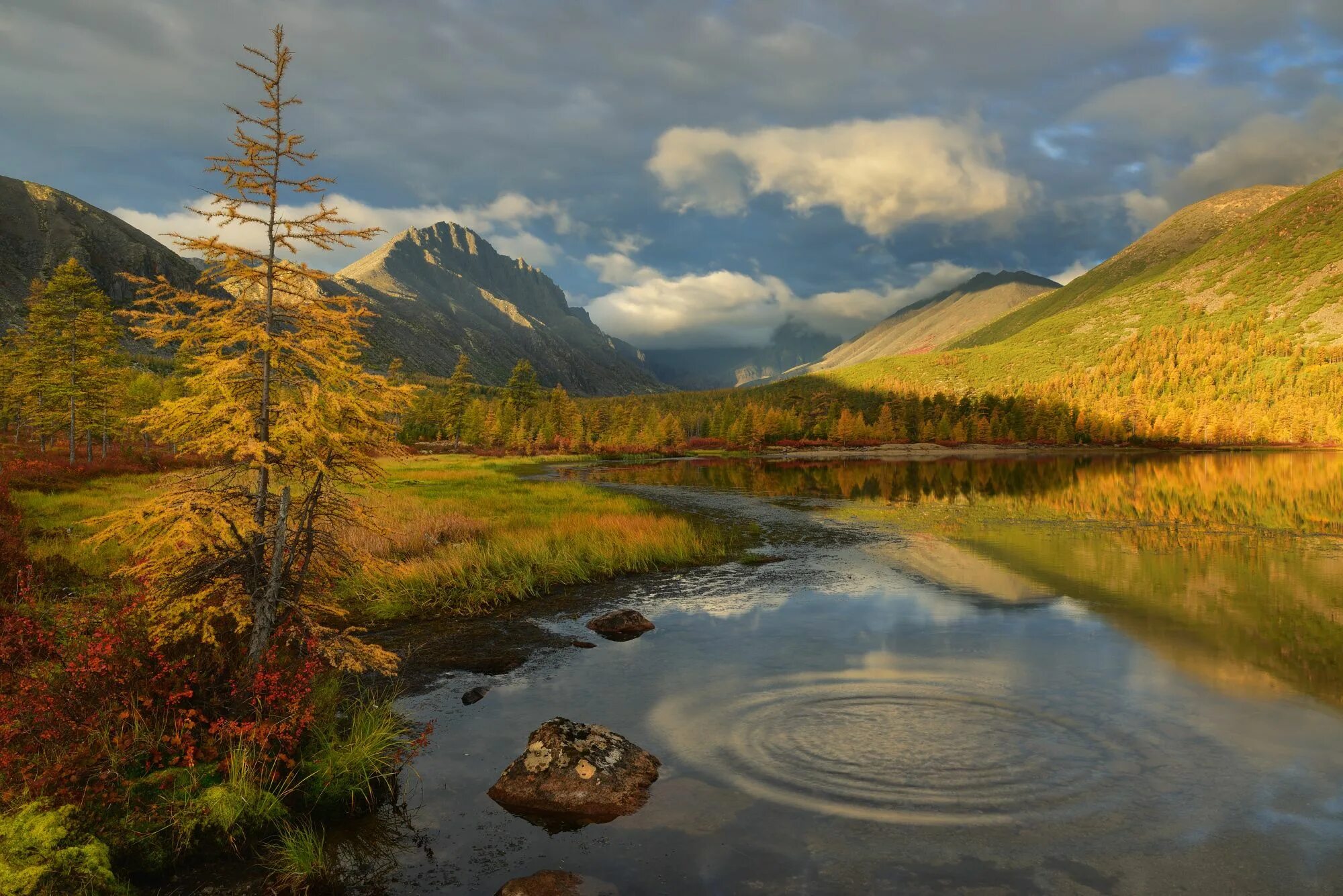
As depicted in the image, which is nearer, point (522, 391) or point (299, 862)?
point (299, 862)

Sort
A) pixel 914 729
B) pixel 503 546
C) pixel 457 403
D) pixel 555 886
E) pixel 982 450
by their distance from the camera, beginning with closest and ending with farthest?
pixel 555 886 → pixel 914 729 → pixel 503 546 → pixel 457 403 → pixel 982 450

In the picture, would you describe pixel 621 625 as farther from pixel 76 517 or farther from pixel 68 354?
pixel 68 354

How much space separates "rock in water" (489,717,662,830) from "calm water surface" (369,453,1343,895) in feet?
0.99

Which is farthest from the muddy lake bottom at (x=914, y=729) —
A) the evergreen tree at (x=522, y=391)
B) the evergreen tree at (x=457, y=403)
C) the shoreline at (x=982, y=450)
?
the evergreen tree at (x=522, y=391)

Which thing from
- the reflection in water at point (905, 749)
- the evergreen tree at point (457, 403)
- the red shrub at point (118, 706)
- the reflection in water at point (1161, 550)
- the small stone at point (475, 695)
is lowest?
the small stone at point (475, 695)

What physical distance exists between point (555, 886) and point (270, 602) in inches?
247

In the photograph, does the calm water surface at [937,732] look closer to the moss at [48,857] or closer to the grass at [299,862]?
the grass at [299,862]

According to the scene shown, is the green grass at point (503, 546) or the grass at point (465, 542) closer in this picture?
the grass at point (465, 542)

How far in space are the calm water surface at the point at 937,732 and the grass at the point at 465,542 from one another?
7.91 ft

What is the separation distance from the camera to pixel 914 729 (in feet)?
41.9

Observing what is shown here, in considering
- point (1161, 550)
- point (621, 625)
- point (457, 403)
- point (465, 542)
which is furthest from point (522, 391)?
point (621, 625)

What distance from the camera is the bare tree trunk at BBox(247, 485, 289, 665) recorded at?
35.7ft

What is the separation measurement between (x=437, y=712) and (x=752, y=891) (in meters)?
7.72

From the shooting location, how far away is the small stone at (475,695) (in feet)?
47.1
